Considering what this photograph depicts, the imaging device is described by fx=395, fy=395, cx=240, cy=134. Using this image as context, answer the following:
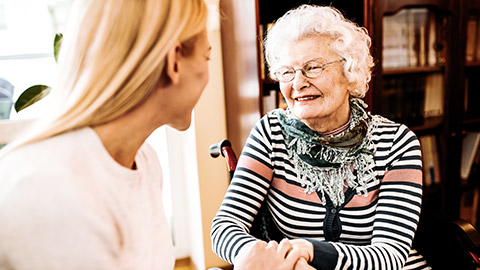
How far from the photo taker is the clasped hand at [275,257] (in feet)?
3.38

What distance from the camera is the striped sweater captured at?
1.15 m

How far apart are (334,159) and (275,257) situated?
1.41 ft

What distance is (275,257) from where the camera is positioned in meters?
1.04

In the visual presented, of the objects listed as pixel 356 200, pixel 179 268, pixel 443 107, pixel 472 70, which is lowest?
pixel 179 268

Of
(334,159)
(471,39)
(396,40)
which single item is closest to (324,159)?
(334,159)

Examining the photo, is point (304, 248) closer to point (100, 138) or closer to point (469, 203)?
point (100, 138)

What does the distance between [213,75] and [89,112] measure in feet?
5.23

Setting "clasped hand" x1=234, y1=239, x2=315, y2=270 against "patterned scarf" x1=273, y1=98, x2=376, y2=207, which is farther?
"patterned scarf" x1=273, y1=98, x2=376, y2=207

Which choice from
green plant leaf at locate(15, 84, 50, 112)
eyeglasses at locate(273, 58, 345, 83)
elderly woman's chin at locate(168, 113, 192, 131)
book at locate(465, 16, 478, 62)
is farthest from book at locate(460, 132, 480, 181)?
green plant leaf at locate(15, 84, 50, 112)

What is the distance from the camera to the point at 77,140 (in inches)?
23.5

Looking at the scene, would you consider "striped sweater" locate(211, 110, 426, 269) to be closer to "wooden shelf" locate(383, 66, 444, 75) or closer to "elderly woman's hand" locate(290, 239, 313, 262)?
"elderly woman's hand" locate(290, 239, 313, 262)

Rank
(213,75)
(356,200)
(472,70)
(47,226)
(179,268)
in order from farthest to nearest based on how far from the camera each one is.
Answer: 1. (179,268)
2. (472,70)
3. (213,75)
4. (356,200)
5. (47,226)

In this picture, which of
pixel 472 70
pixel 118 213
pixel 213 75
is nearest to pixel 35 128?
pixel 118 213

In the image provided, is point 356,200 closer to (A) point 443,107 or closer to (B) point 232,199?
(B) point 232,199
